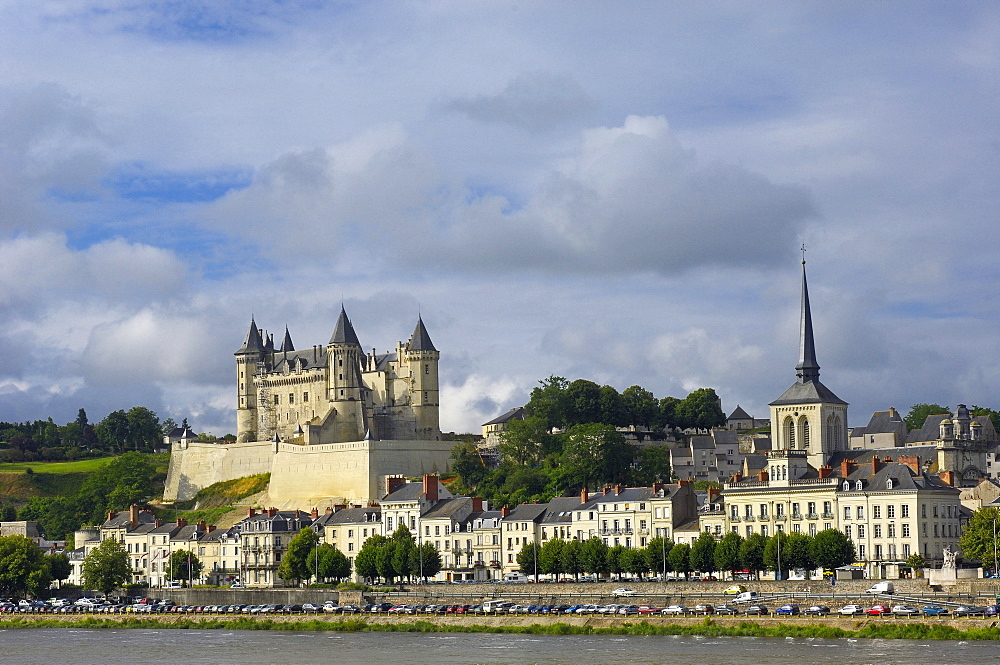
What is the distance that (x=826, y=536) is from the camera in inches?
2751

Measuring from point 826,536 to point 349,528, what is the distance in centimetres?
3028

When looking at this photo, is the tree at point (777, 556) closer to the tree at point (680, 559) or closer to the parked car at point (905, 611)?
the tree at point (680, 559)

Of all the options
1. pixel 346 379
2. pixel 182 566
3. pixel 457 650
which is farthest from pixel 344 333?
pixel 457 650

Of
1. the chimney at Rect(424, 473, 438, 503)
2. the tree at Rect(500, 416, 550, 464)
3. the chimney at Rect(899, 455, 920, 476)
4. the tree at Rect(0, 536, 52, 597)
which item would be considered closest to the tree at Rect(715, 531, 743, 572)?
the chimney at Rect(899, 455, 920, 476)

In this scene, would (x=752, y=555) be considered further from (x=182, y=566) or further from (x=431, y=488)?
(x=182, y=566)

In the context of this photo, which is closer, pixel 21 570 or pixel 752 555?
pixel 752 555

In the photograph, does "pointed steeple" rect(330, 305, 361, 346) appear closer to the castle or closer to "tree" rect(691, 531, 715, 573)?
the castle

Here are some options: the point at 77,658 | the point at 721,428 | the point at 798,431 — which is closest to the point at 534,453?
the point at 721,428

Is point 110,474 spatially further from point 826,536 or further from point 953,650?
point 953,650

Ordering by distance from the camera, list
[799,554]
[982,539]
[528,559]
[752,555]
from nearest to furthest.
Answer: [982,539] < [799,554] < [752,555] < [528,559]

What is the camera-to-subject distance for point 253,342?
135500 millimetres

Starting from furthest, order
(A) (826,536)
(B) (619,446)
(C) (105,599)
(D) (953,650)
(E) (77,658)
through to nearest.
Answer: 1. (B) (619,446)
2. (C) (105,599)
3. (A) (826,536)
4. (E) (77,658)
5. (D) (953,650)

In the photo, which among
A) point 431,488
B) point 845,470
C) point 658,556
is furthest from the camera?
point 431,488

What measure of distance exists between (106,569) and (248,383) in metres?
46.0
